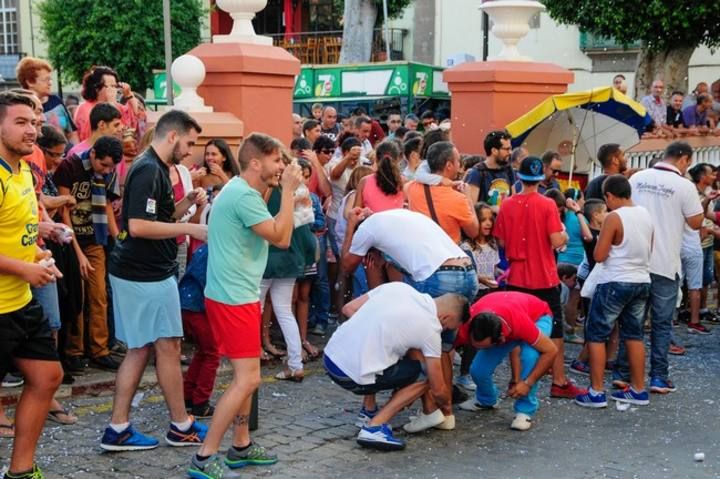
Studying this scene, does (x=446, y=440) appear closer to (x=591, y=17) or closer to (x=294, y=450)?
(x=294, y=450)

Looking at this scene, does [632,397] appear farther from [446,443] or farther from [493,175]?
[493,175]

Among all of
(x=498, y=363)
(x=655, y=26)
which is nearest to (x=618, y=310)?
(x=498, y=363)

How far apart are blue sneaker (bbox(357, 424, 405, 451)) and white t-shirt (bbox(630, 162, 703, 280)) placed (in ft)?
9.44

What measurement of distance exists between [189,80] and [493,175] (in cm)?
277

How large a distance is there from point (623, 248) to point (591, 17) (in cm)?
1441

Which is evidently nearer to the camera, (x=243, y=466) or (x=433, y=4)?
(x=243, y=466)

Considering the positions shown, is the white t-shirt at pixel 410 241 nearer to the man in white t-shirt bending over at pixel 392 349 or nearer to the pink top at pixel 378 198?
the man in white t-shirt bending over at pixel 392 349

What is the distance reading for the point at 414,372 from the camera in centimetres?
658

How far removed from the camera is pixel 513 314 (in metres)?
6.96

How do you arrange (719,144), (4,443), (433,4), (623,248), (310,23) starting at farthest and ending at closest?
(310,23) < (433,4) < (719,144) < (623,248) < (4,443)

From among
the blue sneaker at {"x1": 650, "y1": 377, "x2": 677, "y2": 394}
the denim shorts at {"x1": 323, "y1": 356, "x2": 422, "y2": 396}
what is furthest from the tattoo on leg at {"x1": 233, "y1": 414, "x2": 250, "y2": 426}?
the blue sneaker at {"x1": 650, "y1": 377, "x2": 677, "y2": 394}

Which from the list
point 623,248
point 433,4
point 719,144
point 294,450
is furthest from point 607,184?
point 433,4

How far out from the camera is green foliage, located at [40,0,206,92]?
34.8 meters

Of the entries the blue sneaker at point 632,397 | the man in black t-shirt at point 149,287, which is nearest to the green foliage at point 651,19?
the blue sneaker at point 632,397
